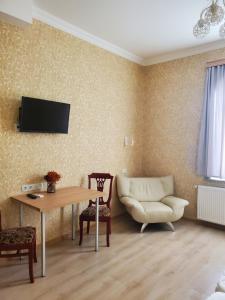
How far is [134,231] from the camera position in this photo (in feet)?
11.7

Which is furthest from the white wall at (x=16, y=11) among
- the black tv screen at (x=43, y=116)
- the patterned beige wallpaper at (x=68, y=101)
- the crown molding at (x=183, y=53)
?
the crown molding at (x=183, y=53)

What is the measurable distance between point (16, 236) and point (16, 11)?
2.32m

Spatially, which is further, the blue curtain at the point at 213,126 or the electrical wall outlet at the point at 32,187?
the blue curtain at the point at 213,126

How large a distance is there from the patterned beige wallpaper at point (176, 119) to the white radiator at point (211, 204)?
0.65 ft

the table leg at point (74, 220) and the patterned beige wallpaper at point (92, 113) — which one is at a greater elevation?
the patterned beige wallpaper at point (92, 113)

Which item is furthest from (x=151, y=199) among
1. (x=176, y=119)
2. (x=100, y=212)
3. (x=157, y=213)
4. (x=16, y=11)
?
(x=16, y=11)

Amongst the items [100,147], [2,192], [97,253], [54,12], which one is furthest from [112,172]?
[54,12]

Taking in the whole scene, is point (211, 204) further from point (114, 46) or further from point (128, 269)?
point (114, 46)

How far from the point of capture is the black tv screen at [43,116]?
2701 millimetres

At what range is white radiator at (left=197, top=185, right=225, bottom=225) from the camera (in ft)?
11.8

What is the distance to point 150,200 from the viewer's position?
401 centimetres

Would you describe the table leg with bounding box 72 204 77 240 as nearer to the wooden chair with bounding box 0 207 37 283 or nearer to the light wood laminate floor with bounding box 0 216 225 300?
the light wood laminate floor with bounding box 0 216 225 300

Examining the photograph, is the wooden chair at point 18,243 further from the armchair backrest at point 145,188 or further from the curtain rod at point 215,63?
the curtain rod at point 215,63

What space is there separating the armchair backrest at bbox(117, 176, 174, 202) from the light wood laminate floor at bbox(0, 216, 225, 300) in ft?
2.26
